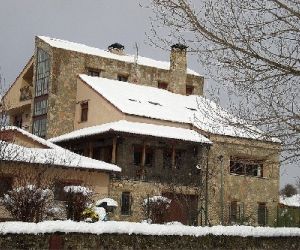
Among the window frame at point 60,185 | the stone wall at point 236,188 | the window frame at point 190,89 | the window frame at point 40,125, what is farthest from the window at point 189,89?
the window frame at point 60,185

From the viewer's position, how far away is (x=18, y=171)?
24875mm

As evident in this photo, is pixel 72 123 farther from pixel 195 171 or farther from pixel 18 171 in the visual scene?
pixel 18 171

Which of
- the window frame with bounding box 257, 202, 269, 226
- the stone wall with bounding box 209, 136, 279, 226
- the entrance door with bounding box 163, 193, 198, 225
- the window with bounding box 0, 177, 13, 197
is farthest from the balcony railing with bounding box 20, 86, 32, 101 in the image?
the window frame with bounding box 257, 202, 269, 226

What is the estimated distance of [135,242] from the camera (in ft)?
42.6

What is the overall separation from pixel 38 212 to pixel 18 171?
9053 mm

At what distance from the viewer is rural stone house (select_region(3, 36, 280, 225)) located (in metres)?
31.5

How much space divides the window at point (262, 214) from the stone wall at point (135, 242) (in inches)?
757

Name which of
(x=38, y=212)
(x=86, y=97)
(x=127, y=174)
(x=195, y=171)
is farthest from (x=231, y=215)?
(x=38, y=212)

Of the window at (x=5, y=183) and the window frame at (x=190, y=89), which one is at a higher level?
the window frame at (x=190, y=89)

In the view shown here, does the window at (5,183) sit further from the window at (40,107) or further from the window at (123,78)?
the window at (123,78)

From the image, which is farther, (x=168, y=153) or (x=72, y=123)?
(x=72, y=123)

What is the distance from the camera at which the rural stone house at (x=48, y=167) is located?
80.2 feet

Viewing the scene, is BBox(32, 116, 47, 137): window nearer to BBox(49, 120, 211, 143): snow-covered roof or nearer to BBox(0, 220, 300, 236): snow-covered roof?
BBox(49, 120, 211, 143): snow-covered roof

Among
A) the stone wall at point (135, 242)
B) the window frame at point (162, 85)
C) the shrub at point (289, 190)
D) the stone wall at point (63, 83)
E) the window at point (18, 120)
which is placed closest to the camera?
the stone wall at point (135, 242)
